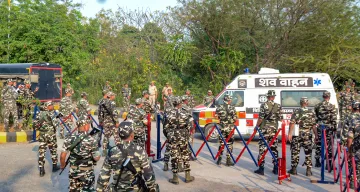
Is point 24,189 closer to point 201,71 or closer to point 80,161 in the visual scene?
point 80,161

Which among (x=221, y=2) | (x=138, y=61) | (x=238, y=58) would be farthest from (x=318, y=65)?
(x=138, y=61)

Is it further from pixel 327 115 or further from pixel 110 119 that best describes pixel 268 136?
pixel 110 119

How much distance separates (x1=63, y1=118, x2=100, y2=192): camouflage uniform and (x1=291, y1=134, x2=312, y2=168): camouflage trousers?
178 inches

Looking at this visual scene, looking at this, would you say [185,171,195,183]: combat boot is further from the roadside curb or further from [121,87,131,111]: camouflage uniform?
[121,87,131,111]: camouflage uniform

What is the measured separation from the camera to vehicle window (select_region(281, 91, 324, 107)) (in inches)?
440

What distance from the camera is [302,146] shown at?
808 cm

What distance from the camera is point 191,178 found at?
7680 mm

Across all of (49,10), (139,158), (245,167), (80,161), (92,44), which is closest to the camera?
(139,158)

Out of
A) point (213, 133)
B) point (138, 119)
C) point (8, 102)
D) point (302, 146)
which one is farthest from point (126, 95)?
point (302, 146)

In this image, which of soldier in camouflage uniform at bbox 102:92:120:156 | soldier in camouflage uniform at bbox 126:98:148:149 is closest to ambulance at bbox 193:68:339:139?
soldier in camouflage uniform at bbox 102:92:120:156

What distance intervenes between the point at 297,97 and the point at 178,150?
209 inches

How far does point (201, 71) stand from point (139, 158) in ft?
57.8

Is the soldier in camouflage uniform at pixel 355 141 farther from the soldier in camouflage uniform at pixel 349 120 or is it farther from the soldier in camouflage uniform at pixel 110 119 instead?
the soldier in camouflage uniform at pixel 110 119

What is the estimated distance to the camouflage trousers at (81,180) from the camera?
5.32 m
